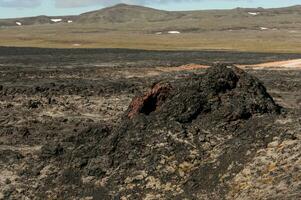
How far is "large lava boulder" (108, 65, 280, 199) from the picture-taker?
Answer: 37.7 ft

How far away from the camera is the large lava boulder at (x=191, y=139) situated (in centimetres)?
1148

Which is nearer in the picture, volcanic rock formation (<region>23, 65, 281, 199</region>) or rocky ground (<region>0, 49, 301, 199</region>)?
rocky ground (<region>0, 49, 301, 199</region>)

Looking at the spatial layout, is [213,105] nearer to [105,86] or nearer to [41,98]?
[41,98]

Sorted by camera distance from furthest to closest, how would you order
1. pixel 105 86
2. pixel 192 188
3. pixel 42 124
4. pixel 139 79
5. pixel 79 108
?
1. pixel 139 79
2. pixel 105 86
3. pixel 79 108
4. pixel 42 124
5. pixel 192 188

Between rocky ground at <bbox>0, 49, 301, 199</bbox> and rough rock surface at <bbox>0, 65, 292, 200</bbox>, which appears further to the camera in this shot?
rough rock surface at <bbox>0, 65, 292, 200</bbox>

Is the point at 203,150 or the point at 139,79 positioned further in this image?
the point at 139,79

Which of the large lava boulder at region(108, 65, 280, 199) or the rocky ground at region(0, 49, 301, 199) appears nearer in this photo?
the rocky ground at region(0, 49, 301, 199)

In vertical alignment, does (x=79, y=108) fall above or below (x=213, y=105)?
below

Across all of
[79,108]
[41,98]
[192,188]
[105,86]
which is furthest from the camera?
[105,86]

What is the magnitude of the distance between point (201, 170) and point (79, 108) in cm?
1422

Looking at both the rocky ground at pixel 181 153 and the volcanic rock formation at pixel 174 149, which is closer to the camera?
the rocky ground at pixel 181 153

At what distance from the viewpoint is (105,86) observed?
103 ft

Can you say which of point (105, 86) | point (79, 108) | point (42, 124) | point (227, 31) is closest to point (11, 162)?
point (42, 124)

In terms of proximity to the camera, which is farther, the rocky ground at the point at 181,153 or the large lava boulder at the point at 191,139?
the large lava boulder at the point at 191,139
